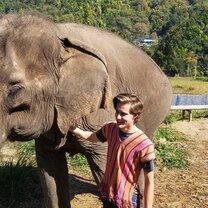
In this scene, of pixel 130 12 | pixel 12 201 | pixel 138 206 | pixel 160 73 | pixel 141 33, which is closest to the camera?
pixel 138 206

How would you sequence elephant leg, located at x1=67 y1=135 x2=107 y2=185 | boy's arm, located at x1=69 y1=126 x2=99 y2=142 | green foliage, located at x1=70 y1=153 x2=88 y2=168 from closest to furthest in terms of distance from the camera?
boy's arm, located at x1=69 y1=126 x2=99 y2=142
elephant leg, located at x1=67 y1=135 x2=107 y2=185
green foliage, located at x1=70 y1=153 x2=88 y2=168

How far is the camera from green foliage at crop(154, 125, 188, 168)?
18.4ft

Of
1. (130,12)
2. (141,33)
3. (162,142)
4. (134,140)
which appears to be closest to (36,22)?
(134,140)

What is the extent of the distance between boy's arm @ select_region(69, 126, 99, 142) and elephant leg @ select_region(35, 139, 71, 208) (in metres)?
0.43

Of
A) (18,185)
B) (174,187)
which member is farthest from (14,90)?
(174,187)

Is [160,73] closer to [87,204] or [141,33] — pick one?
[87,204]

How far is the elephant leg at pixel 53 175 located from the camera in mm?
2844

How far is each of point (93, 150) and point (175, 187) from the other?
236 centimetres

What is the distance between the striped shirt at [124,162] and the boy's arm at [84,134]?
12 centimetres

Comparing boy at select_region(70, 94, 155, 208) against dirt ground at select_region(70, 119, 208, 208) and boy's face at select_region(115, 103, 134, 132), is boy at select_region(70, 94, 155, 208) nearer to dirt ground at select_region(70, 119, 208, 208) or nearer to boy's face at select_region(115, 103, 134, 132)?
boy's face at select_region(115, 103, 134, 132)

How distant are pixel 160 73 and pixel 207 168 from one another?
245cm

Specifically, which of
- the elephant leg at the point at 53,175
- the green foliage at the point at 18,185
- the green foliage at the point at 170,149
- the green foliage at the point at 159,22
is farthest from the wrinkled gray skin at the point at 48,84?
the green foliage at the point at 159,22

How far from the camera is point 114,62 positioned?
279cm

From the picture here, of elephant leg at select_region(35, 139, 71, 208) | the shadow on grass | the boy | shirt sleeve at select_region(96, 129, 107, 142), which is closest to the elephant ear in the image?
the boy
